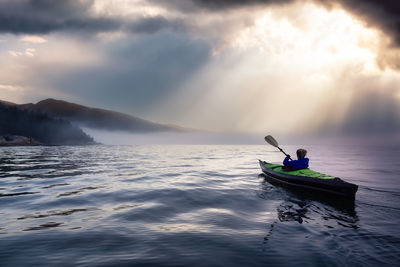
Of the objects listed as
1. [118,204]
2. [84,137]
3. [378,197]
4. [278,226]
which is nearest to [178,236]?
[278,226]

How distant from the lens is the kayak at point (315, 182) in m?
10.3

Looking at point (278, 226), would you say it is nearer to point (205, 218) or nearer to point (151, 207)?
point (205, 218)

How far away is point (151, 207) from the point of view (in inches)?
351

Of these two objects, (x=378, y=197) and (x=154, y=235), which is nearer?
(x=154, y=235)

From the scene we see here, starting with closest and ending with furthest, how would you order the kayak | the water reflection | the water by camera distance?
the water < the water reflection < the kayak

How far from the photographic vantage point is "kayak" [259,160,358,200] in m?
10.3

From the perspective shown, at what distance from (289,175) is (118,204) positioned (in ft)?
31.0

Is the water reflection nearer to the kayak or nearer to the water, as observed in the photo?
the water

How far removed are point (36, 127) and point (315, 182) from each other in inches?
6321

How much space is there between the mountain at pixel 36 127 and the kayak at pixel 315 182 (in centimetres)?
14275

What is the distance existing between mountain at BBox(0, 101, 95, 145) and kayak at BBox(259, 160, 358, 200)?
468 ft

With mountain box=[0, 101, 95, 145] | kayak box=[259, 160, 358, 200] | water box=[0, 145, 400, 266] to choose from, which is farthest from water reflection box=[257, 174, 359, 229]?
mountain box=[0, 101, 95, 145]

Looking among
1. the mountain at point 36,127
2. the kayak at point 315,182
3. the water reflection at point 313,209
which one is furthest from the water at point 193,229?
the mountain at point 36,127

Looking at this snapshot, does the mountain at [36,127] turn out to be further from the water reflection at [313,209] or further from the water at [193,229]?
the water reflection at [313,209]
